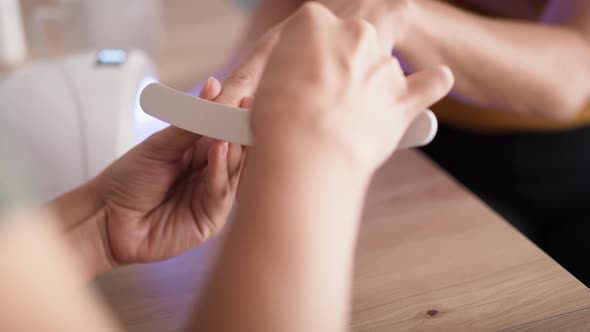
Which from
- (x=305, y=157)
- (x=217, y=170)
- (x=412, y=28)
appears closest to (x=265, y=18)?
(x=412, y=28)

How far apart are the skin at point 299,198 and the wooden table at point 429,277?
0.40 ft

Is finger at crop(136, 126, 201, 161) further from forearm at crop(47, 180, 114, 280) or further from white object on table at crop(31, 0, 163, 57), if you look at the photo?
white object on table at crop(31, 0, 163, 57)

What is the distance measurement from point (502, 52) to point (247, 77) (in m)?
0.24

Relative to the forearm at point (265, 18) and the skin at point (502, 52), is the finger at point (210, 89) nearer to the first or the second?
the skin at point (502, 52)

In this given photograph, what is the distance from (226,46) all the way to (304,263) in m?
0.85

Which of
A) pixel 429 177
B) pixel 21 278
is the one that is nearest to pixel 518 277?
pixel 429 177

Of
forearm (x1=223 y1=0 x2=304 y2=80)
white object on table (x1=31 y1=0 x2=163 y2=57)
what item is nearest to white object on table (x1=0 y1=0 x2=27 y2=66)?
white object on table (x1=31 y1=0 x2=163 y2=57)

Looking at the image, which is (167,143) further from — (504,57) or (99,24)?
(99,24)

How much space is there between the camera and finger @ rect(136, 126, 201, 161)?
0.43 m

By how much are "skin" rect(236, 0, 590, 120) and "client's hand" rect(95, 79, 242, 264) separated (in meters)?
0.17

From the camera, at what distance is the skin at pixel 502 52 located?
0.52 meters

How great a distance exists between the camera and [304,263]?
261mm

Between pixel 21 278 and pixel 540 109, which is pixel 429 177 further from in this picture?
pixel 21 278

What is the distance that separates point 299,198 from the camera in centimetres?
27
